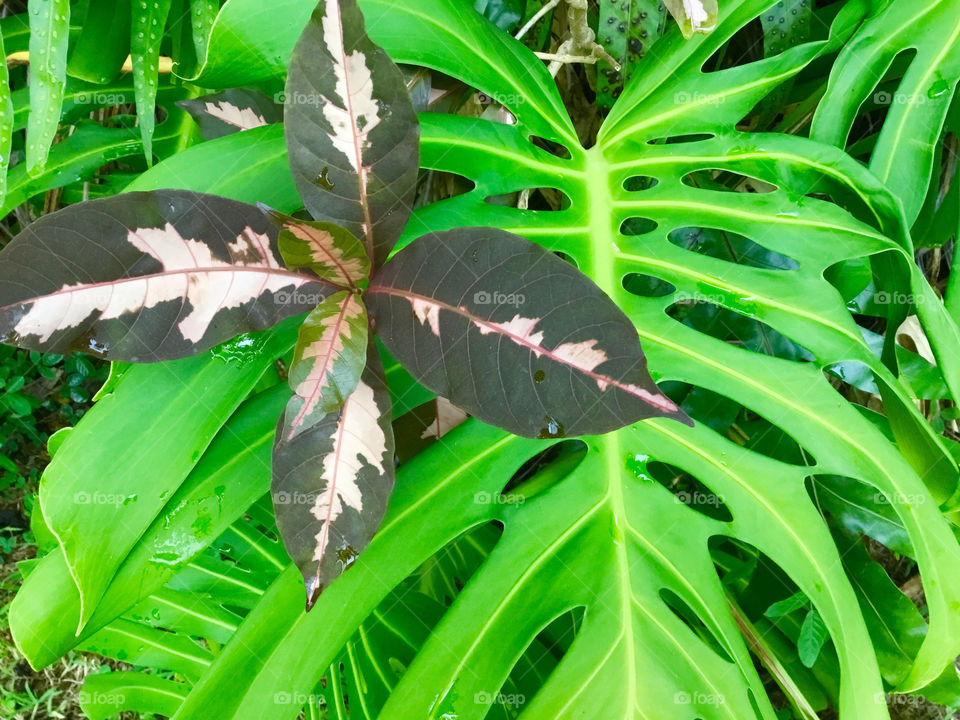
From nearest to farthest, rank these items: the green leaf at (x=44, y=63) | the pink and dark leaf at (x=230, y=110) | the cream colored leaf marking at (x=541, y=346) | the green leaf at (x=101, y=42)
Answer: the cream colored leaf marking at (x=541, y=346), the green leaf at (x=44, y=63), the pink and dark leaf at (x=230, y=110), the green leaf at (x=101, y=42)

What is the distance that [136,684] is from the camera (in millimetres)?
1229

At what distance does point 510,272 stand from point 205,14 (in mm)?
605

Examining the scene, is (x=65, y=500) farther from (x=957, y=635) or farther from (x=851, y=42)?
(x=851, y=42)

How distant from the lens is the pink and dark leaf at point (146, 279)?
0.54m

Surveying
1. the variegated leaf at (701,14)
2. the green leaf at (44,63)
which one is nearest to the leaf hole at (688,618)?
the variegated leaf at (701,14)

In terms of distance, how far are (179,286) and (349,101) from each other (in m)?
0.22

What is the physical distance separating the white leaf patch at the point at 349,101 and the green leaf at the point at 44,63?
345mm

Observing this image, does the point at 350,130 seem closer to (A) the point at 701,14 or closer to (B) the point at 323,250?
(B) the point at 323,250

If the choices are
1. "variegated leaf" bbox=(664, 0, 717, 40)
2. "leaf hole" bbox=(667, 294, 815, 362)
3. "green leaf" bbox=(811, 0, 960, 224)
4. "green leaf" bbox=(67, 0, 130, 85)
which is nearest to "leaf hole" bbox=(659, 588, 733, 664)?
"leaf hole" bbox=(667, 294, 815, 362)

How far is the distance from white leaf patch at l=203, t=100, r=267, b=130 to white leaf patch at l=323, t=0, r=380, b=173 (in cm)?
31

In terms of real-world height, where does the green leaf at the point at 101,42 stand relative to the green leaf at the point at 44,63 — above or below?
above

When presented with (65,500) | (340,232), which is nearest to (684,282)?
(340,232)

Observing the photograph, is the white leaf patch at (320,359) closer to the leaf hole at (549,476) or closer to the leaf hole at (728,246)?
the leaf hole at (549,476)

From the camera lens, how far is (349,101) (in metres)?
0.56
